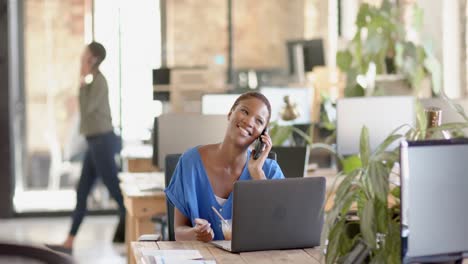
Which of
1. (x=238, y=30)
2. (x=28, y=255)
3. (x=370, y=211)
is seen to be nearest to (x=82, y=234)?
(x=238, y=30)

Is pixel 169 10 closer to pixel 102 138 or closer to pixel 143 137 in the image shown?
pixel 143 137

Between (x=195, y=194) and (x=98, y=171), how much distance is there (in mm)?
4637

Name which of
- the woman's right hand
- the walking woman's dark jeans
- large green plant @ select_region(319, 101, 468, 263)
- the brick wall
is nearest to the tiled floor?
the walking woman's dark jeans

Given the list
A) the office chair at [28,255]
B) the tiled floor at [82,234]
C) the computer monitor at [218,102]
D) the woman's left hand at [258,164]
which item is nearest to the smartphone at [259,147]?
the woman's left hand at [258,164]

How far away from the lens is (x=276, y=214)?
12.3ft

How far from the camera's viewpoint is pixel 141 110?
10.6m

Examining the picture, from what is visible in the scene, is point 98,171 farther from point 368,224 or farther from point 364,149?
point 368,224

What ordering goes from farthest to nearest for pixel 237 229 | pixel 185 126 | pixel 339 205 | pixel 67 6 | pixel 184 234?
pixel 67 6 → pixel 185 126 → pixel 184 234 → pixel 237 229 → pixel 339 205

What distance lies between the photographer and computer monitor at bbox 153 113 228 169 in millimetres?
6387

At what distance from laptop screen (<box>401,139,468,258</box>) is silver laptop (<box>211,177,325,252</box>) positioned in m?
0.68

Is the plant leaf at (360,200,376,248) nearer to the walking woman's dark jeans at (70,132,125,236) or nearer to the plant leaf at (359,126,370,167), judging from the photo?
the plant leaf at (359,126,370,167)

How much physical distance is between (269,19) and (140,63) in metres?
1.46

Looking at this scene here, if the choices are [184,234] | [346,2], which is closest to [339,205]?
[184,234]

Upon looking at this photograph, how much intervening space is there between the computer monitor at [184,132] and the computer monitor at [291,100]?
3.82 feet
